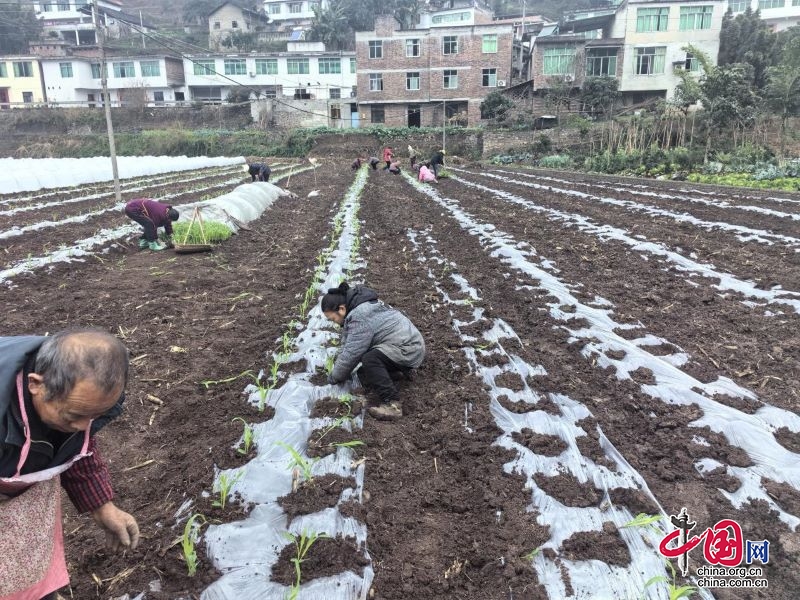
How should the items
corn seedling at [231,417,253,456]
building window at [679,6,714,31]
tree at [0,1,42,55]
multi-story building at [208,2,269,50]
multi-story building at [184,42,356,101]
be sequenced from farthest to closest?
multi-story building at [208,2,269,50] < tree at [0,1,42,55] < multi-story building at [184,42,356,101] < building window at [679,6,714,31] < corn seedling at [231,417,253,456]

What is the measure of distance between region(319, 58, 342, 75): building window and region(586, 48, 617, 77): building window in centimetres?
2012

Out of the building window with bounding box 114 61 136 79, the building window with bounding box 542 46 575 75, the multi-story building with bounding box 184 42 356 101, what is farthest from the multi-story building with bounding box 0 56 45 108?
the building window with bounding box 542 46 575 75

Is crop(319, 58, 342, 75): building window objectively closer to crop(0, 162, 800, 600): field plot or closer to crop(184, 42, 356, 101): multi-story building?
crop(184, 42, 356, 101): multi-story building

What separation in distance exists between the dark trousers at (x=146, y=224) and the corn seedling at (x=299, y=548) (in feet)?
22.3

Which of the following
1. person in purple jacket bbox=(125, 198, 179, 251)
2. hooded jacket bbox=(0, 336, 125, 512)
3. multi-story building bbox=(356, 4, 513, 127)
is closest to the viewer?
hooded jacket bbox=(0, 336, 125, 512)

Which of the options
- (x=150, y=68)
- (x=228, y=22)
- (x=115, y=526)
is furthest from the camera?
(x=228, y=22)

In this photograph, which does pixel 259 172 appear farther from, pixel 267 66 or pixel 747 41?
pixel 747 41

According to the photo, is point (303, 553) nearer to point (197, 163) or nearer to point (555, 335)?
point (555, 335)

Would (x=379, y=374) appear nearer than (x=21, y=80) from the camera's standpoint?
Yes

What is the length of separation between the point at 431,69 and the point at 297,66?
1276 cm

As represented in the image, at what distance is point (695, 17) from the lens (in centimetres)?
3133

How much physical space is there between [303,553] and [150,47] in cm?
6239

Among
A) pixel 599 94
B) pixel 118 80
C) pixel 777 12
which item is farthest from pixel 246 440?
pixel 777 12

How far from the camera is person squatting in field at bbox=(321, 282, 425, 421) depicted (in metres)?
3.30
